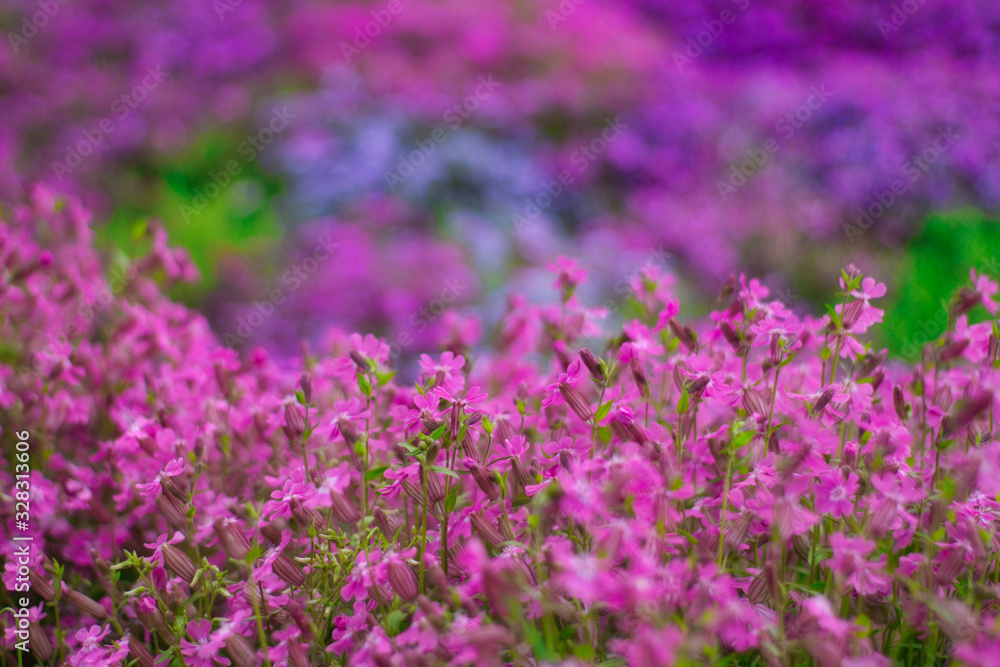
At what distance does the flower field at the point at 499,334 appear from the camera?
1.06 metres

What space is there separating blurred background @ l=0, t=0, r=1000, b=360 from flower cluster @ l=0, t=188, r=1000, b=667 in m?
1.37

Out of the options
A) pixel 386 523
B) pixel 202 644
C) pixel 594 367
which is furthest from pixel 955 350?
pixel 202 644

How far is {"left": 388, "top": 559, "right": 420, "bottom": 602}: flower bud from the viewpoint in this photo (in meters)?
1.08

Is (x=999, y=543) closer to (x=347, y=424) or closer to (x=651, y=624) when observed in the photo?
(x=651, y=624)

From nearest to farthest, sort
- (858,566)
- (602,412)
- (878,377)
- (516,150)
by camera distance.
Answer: (858,566) → (602,412) → (878,377) → (516,150)

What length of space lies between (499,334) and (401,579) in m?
1.01

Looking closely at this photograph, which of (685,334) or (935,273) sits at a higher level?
(685,334)

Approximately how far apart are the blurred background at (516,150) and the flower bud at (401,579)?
1961 millimetres

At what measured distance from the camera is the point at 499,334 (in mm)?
2020

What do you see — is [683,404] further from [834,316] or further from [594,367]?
[834,316]

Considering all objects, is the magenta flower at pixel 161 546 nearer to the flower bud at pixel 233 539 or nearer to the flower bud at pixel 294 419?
the flower bud at pixel 233 539

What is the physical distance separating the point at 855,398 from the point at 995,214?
8.75 ft

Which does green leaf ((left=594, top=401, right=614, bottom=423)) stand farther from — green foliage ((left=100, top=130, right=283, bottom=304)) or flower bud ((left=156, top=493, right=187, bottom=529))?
green foliage ((left=100, top=130, right=283, bottom=304))

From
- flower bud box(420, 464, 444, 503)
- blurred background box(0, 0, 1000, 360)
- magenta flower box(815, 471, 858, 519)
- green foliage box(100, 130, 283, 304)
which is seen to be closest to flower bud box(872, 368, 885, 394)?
magenta flower box(815, 471, 858, 519)
